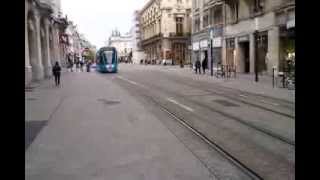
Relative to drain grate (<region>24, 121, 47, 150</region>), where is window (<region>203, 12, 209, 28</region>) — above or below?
above

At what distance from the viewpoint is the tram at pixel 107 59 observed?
5994 cm

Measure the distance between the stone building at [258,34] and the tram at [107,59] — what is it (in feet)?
46.4

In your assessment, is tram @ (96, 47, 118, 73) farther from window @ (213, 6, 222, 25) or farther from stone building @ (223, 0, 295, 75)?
stone building @ (223, 0, 295, 75)

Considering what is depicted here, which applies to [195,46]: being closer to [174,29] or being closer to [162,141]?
[174,29]

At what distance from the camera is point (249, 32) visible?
1766 inches

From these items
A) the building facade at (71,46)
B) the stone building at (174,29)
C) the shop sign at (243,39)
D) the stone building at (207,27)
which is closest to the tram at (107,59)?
the stone building at (207,27)

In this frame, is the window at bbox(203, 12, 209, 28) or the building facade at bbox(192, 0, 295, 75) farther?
the window at bbox(203, 12, 209, 28)

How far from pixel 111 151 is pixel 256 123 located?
5246mm

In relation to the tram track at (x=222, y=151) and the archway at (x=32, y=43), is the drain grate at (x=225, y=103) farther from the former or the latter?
the archway at (x=32, y=43)

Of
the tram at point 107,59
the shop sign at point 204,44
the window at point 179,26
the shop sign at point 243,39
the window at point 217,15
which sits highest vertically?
the window at point 179,26

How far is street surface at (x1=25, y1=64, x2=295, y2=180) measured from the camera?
8094 millimetres

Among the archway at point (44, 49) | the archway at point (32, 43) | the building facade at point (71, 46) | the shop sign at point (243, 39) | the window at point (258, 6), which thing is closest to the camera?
the archway at point (32, 43)

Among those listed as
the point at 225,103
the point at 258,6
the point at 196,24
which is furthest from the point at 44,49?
the point at 225,103

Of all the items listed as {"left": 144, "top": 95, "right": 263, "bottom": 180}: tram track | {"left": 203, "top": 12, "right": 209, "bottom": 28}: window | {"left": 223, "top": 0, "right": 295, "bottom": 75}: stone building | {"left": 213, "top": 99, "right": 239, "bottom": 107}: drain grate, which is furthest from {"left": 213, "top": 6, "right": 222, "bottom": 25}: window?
{"left": 144, "top": 95, "right": 263, "bottom": 180}: tram track
